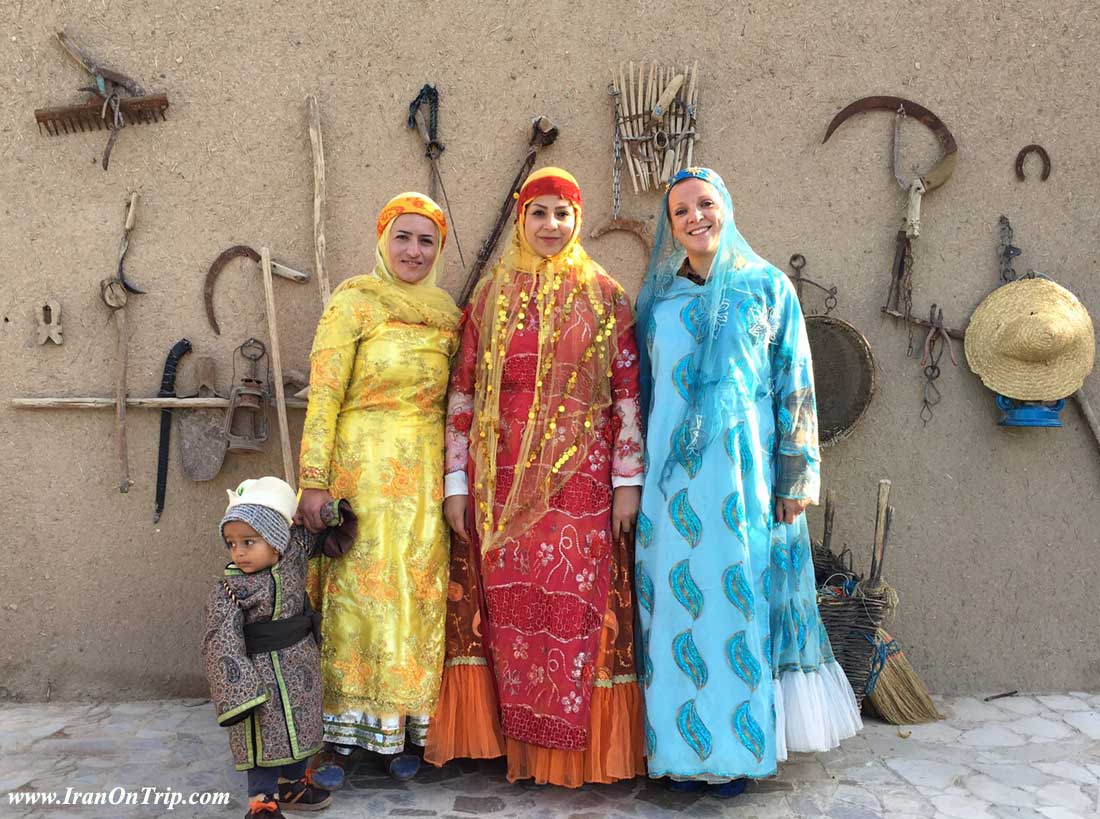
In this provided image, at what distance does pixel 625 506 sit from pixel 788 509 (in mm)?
492

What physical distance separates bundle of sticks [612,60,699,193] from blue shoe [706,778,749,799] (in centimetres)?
215

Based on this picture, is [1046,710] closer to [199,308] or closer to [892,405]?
[892,405]

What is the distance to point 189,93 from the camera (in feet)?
11.1

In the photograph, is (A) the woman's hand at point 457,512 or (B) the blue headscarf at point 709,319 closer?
(B) the blue headscarf at point 709,319

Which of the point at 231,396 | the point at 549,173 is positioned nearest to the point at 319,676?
the point at 231,396

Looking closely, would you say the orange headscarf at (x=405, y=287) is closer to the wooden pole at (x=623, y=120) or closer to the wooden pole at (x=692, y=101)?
the wooden pole at (x=623, y=120)

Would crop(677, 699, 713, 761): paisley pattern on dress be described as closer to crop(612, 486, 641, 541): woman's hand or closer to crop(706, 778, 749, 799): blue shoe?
crop(706, 778, 749, 799): blue shoe

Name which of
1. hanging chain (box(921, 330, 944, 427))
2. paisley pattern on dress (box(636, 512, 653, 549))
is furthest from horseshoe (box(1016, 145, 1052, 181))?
paisley pattern on dress (box(636, 512, 653, 549))

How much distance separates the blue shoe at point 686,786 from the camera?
2660 millimetres

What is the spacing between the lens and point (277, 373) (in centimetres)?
328

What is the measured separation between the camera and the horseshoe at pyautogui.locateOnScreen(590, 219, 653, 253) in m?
3.40

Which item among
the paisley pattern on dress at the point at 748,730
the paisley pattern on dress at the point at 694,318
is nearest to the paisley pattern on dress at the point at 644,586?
the paisley pattern on dress at the point at 748,730

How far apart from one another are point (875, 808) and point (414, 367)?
1.89 metres

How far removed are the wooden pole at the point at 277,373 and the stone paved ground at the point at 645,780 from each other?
3.18 feet
